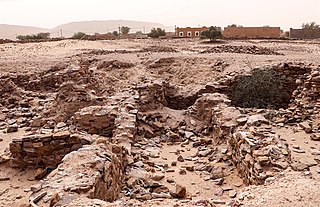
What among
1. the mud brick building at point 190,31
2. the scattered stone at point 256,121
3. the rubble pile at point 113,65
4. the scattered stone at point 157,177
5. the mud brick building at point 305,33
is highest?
the mud brick building at point 190,31

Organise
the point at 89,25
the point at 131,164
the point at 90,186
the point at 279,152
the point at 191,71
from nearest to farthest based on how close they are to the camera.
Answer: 1. the point at 90,186
2. the point at 279,152
3. the point at 131,164
4. the point at 191,71
5. the point at 89,25

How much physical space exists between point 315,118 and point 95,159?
618 cm

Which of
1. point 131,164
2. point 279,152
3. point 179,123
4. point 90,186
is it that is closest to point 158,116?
point 179,123

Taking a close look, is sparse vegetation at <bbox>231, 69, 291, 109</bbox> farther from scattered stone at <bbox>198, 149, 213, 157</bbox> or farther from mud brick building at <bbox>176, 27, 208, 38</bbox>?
mud brick building at <bbox>176, 27, 208, 38</bbox>

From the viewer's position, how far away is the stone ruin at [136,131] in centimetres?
466

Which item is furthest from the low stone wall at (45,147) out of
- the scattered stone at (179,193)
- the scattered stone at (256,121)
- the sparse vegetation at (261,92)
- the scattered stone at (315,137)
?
the sparse vegetation at (261,92)

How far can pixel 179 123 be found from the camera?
28.3 ft

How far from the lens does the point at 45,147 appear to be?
605 centimetres

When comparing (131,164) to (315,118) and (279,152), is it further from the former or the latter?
(315,118)

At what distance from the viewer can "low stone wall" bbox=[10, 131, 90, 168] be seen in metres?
6.03

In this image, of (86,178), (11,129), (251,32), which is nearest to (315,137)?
(86,178)

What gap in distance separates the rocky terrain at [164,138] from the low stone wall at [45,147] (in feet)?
0.06

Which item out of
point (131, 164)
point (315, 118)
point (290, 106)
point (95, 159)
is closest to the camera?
point (95, 159)

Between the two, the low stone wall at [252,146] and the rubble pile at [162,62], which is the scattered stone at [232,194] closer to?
the low stone wall at [252,146]
